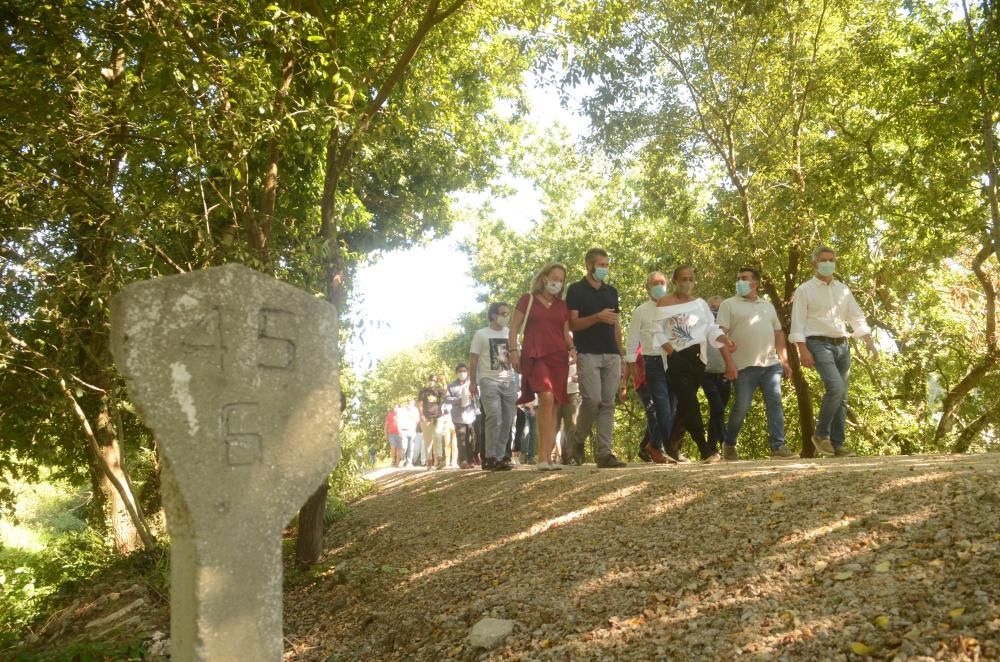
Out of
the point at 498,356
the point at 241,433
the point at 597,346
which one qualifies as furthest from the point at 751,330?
the point at 241,433

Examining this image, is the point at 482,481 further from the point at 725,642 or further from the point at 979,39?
the point at 979,39

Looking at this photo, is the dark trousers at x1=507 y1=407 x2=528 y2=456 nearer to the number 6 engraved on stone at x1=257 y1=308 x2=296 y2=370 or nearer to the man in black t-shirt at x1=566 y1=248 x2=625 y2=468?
the man in black t-shirt at x1=566 y1=248 x2=625 y2=468

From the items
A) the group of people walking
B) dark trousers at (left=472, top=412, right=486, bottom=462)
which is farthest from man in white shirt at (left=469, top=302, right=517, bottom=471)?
dark trousers at (left=472, top=412, right=486, bottom=462)

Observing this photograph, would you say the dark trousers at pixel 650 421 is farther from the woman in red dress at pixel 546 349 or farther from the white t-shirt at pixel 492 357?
the white t-shirt at pixel 492 357

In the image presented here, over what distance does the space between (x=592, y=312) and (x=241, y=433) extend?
4.89 meters

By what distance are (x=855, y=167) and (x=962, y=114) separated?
2.18 metres

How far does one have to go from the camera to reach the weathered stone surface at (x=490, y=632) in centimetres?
444

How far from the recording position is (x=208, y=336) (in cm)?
332

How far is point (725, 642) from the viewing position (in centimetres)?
360

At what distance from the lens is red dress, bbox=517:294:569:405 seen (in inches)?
307

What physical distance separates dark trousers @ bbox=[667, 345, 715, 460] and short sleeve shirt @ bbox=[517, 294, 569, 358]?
1.15 meters

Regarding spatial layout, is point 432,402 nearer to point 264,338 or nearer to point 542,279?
point 542,279

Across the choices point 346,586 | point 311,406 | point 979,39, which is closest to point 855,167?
point 979,39

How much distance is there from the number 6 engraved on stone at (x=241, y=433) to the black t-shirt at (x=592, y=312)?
4.69 metres
